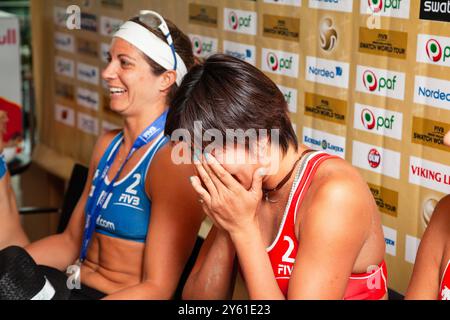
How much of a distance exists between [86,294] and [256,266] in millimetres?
808

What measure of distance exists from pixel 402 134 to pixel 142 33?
74 cm

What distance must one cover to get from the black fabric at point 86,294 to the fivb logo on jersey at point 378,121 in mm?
828

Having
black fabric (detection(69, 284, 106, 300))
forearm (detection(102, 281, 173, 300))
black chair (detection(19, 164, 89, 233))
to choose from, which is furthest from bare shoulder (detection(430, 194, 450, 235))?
black chair (detection(19, 164, 89, 233))

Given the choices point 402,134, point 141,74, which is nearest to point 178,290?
point 141,74

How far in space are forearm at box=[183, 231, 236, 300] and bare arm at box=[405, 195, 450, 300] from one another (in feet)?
1.26

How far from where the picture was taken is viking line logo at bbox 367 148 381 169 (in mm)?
2129

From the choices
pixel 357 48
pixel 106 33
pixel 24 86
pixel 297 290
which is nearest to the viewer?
pixel 297 290

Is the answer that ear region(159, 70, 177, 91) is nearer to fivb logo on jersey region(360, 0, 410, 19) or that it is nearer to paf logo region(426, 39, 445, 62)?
fivb logo on jersey region(360, 0, 410, 19)

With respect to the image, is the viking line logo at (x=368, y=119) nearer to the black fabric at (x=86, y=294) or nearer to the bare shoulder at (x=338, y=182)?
the bare shoulder at (x=338, y=182)

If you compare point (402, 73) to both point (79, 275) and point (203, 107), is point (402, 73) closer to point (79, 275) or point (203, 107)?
point (203, 107)

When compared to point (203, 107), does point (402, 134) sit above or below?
below

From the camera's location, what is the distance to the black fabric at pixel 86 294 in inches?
83.8

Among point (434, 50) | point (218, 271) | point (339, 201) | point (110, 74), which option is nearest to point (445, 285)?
point (339, 201)

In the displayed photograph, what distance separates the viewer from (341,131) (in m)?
2.26
